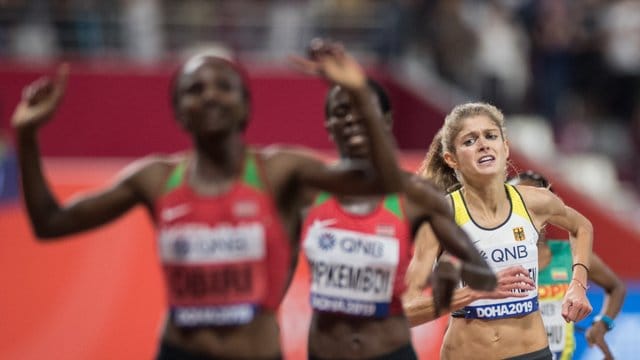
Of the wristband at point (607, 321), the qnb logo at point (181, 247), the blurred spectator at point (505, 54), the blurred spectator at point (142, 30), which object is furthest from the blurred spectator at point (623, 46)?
the qnb logo at point (181, 247)

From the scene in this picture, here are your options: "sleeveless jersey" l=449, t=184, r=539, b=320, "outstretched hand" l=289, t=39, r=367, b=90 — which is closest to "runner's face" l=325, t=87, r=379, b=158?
"outstretched hand" l=289, t=39, r=367, b=90

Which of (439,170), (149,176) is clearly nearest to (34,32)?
(439,170)

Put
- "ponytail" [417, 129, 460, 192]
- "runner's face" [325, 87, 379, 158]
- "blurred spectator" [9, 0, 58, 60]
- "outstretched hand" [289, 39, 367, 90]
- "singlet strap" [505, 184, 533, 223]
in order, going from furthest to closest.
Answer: "blurred spectator" [9, 0, 58, 60]
"ponytail" [417, 129, 460, 192]
"singlet strap" [505, 184, 533, 223]
"runner's face" [325, 87, 379, 158]
"outstretched hand" [289, 39, 367, 90]

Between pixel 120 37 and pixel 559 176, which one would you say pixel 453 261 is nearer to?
pixel 559 176

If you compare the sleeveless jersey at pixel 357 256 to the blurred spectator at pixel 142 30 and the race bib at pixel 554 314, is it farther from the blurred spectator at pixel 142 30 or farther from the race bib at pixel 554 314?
the blurred spectator at pixel 142 30

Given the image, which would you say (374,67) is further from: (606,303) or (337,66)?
(337,66)

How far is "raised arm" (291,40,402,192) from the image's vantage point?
153 inches

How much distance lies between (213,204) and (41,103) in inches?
25.9

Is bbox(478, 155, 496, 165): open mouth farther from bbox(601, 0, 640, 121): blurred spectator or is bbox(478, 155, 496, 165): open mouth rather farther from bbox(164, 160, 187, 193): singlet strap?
bbox(601, 0, 640, 121): blurred spectator

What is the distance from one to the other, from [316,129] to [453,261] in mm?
8528

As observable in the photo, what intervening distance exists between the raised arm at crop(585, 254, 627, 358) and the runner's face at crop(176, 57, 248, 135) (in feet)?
8.97

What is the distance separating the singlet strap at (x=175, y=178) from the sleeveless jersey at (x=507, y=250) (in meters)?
1.75

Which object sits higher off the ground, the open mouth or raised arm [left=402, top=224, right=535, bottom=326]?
the open mouth

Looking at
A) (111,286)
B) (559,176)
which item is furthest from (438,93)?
(111,286)
